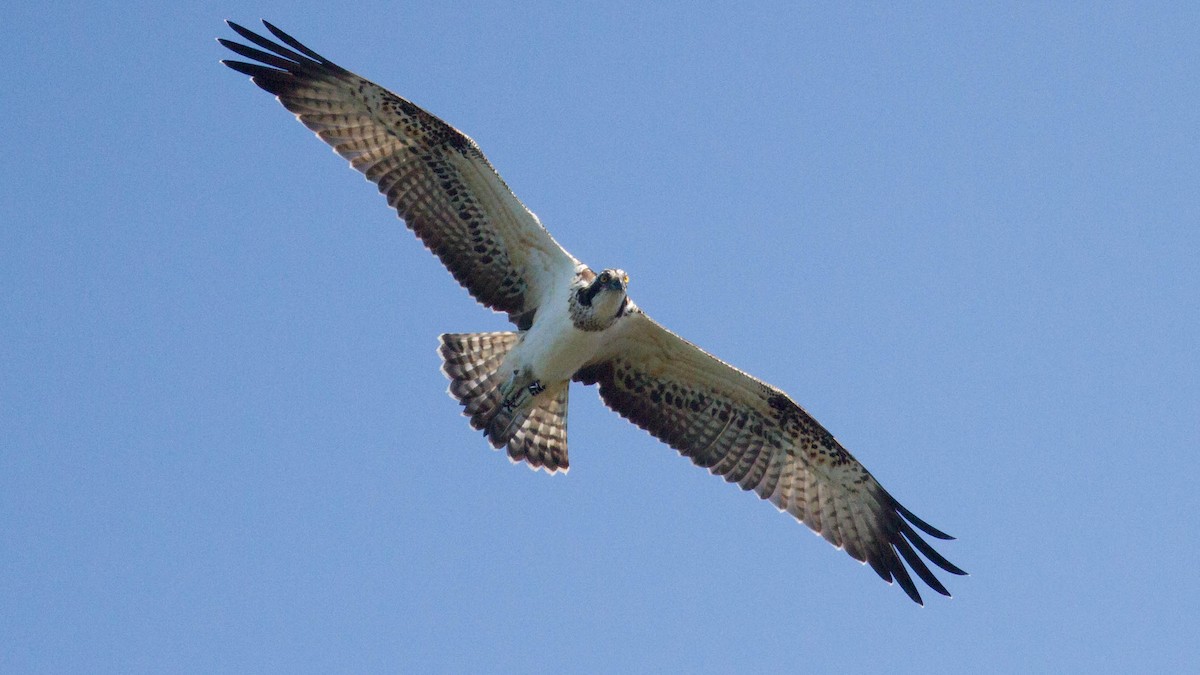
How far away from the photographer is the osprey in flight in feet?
48.1

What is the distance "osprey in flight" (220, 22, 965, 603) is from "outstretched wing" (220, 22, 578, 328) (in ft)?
0.04

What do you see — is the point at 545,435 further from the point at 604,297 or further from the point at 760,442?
the point at 760,442

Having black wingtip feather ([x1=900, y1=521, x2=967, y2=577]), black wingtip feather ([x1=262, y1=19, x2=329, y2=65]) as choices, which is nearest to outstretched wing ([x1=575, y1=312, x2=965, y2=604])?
black wingtip feather ([x1=900, y1=521, x2=967, y2=577])

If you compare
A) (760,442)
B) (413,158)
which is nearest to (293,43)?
(413,158)

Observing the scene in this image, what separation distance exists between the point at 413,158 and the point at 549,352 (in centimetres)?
191

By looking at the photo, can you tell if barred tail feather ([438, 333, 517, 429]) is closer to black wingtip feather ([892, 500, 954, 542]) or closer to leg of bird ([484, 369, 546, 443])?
leg of bird ([484, 369, 546, 443])

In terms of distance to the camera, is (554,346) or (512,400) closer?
(554,346)

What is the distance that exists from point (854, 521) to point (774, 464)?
818 millimetres

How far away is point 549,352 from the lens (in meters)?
14.7

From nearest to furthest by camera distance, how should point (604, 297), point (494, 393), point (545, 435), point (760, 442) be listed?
point (604, 297) < point (494, 393) < point (545, 435) < point (760, 442)

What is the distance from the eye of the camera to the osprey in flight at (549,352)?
1466 centimetres

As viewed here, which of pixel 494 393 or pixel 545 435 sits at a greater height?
pixel 545 435

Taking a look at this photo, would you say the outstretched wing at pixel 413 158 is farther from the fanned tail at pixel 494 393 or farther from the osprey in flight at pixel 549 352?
the fanned tail at pixel 494 393

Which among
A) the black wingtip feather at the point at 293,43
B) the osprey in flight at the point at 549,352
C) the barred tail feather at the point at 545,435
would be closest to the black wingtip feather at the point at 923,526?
the osprey in flight at the point at 549,352
